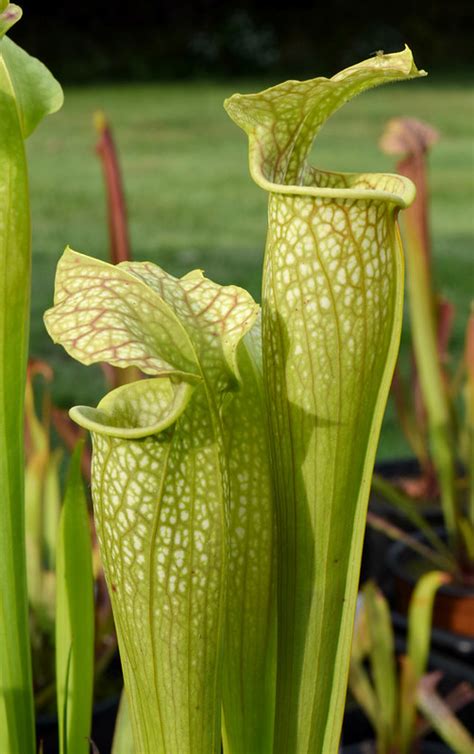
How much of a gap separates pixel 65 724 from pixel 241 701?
0.13 metres

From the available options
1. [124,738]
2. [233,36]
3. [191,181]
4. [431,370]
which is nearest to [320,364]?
[124,738]

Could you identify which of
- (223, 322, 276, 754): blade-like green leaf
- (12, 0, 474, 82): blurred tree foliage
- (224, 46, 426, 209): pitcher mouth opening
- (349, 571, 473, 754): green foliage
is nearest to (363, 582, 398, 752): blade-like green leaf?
(349, 571, 473, 754): green foliage

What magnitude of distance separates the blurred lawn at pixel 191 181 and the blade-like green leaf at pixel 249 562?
2.37 m

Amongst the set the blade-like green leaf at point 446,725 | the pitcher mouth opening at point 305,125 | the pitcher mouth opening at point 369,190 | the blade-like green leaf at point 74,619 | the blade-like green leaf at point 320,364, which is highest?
the pitcher mouth opening at point 305,125

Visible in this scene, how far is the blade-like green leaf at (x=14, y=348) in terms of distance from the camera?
1.91 ft

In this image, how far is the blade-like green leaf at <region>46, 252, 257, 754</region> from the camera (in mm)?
565

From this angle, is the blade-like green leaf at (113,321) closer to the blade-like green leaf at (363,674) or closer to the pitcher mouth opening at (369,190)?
the pitcher mouth opening at (369,190)

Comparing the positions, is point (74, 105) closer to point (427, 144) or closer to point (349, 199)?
point (427, 144)

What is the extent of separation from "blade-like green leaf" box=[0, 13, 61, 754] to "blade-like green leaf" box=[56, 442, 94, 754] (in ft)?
0.18

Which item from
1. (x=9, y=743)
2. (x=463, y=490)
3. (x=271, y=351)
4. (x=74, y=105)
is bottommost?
(x=463, y=490)

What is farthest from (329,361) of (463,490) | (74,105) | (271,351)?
(74,105)

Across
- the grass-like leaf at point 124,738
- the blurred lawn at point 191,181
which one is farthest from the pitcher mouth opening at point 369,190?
the blurred lawn at point 191,181

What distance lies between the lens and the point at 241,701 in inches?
26.0

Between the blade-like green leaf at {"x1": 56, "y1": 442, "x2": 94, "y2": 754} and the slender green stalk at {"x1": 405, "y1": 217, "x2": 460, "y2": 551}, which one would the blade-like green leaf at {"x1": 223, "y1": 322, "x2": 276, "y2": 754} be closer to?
the blade-like green leaf at {"x1": 56, "y1": 442, "x2": 94, "y2": 754}
